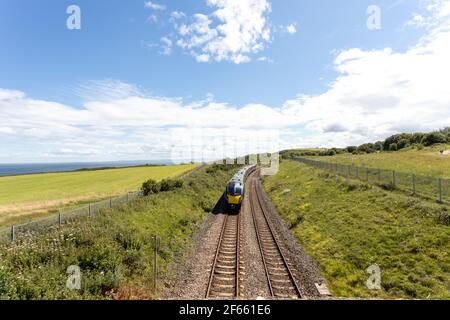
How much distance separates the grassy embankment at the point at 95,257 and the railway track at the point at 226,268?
8.58 feet

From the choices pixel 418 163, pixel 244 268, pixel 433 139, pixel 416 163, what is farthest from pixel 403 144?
pixel 244 268

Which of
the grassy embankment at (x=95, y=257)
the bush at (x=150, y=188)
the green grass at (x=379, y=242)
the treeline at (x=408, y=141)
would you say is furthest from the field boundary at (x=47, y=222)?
the treeline at (x=408, y=141)

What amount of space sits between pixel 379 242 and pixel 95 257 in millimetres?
15234

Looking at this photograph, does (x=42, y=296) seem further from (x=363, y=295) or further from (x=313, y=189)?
(x=313, y=189)

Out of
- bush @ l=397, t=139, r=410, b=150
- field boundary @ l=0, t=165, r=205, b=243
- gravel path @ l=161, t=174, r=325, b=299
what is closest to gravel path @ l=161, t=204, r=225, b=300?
gravel path @ l=161, t=174, r=325, b=299

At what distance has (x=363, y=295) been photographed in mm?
10625

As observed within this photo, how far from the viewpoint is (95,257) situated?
1097 cm

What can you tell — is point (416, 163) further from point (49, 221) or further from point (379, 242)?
point (49, 221)

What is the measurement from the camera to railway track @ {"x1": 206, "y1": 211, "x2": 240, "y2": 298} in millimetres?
11000

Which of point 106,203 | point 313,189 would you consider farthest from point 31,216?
point 313,189

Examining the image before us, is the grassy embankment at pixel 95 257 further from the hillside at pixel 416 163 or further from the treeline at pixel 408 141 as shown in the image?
the treeline at pixel 408 141
